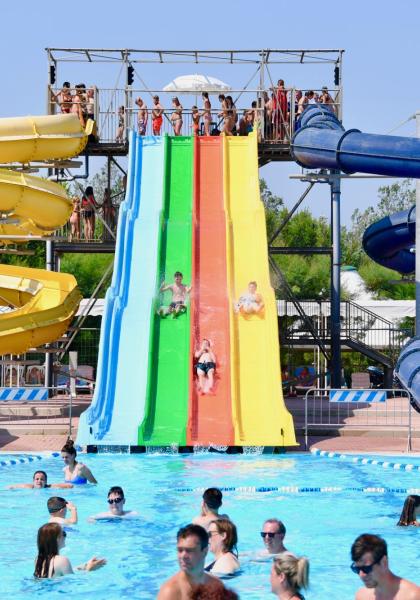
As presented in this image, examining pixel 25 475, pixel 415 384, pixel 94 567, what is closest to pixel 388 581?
pixel 94 567

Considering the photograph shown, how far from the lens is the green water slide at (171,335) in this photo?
17938 millimetres

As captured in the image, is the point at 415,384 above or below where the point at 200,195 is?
below

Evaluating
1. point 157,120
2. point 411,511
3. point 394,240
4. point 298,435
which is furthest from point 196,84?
point 411,511

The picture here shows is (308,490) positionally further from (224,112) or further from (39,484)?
(224,112)

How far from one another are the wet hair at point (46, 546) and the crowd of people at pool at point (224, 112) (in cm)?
1858

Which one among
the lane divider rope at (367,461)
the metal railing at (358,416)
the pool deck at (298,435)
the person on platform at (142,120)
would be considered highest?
the person on platform at (142,120)

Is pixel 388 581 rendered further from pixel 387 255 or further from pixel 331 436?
pixel 387 255

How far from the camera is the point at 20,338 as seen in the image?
22.5m

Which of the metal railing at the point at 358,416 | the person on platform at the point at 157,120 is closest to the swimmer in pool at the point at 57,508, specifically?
the metal railing at the point at 358,416

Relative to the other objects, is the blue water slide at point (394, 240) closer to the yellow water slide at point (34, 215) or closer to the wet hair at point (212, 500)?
the yellow water slide at point (34, 215)

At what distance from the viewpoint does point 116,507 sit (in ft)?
38.4

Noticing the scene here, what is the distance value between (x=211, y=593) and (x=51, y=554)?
382 centimetres

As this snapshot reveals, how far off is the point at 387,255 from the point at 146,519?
51.8 feet

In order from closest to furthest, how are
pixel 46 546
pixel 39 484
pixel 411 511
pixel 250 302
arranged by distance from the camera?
pixel 46 546
pixel 411 511
pixel 39 484
pixel 250 302
